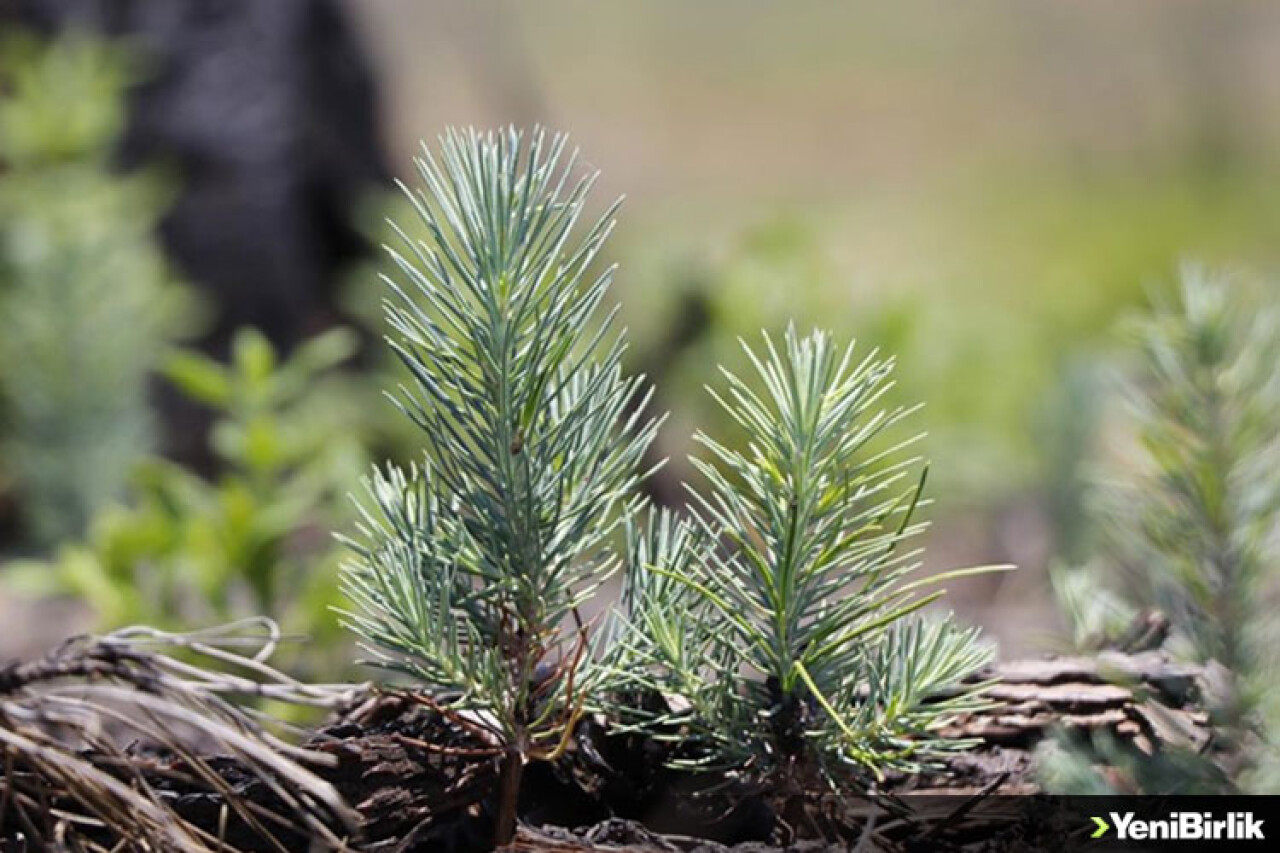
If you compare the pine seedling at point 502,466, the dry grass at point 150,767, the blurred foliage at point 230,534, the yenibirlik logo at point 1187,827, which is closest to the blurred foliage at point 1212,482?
the yenibirlik logo at point 1187,827

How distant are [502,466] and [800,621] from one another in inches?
6.0

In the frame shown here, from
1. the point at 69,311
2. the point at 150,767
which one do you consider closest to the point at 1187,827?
the point at 150,767

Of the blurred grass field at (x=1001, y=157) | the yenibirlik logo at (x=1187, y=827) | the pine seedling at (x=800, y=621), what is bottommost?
the yenibirlik logo at (x=1187, y=827)

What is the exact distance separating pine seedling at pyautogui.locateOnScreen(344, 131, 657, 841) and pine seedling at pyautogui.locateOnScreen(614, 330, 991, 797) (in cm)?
4

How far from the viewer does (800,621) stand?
672mm

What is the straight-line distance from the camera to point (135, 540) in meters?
1.92

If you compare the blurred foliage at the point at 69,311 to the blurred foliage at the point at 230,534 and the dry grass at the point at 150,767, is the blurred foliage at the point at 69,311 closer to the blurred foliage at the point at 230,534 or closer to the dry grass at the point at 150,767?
the blurred foliage at the point at 230,534

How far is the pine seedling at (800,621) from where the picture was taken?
622 millimetres

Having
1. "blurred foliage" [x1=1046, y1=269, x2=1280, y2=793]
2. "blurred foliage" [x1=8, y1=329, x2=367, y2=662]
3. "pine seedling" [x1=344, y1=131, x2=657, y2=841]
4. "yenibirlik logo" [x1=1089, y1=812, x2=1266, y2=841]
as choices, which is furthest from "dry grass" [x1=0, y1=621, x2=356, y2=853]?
"blurred foliage" [x1=8, y1=329, x2=367, y2=662]

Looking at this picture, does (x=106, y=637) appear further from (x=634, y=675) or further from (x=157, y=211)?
(x=157, y=211)

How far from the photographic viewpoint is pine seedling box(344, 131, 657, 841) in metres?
0.63

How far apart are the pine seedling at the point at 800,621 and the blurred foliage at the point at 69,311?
2.30 metres

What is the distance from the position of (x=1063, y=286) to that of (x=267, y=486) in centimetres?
372

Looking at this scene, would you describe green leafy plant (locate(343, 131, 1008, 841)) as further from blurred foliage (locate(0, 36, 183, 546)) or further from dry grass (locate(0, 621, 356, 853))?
blurred foliage (locate(0, 36, 183, 546))
